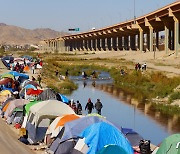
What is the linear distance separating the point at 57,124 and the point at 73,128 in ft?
5.83

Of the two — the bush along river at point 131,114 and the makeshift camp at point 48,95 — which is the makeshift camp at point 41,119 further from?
the makeshift camp at point 48,95

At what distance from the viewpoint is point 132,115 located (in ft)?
93.4

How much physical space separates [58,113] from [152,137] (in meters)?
5.89

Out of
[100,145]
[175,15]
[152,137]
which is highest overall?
[175,15]

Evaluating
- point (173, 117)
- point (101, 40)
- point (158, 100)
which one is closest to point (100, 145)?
point (173, 117)

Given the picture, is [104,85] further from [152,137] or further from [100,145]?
[100,145]

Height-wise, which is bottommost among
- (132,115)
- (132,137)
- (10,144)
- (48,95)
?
(132,115)

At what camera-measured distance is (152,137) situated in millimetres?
21375

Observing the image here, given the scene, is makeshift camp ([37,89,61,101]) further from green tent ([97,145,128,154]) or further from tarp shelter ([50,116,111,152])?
green tent ([97,145,128,154])

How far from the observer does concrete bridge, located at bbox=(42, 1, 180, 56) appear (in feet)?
235

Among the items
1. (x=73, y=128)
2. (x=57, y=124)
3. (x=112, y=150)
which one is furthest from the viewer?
(x=57, y=124)

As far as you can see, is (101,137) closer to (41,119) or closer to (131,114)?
(41,119)

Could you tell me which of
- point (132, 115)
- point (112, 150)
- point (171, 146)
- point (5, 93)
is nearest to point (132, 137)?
point (112, 150)

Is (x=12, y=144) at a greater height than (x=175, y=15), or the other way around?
(x=175, y=15)
